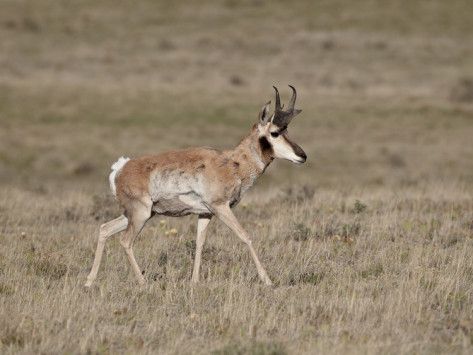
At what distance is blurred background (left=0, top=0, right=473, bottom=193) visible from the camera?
29922 millimetres

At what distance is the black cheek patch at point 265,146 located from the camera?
10.5 metres

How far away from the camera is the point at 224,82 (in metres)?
42.1

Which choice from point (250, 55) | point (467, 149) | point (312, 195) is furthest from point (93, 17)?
point (312, 195)

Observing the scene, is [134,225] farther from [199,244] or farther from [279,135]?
[279,135]

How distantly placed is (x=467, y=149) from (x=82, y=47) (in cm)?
2617

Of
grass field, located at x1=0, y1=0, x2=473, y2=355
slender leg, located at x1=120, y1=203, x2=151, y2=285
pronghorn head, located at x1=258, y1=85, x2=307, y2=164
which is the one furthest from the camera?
pronghorn head, located at x1=258, y1=85, x2=307, y2=164

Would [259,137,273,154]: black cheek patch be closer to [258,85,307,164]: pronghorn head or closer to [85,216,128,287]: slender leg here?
[258,85,307,164]: pronghorn head

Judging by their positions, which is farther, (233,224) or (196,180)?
(196,180)

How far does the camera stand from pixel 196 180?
10172mm

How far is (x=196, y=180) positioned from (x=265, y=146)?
2.97 feet

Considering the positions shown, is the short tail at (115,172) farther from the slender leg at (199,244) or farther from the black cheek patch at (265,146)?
the black cheek patch at (265,146)

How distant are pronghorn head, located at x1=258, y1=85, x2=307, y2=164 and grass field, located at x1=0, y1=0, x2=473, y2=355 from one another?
3.91 ft

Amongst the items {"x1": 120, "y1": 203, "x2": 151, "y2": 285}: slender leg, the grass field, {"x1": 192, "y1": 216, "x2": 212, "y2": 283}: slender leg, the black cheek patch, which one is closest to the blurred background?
the grass field

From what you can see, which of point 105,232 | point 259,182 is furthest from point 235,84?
point 105,232
